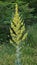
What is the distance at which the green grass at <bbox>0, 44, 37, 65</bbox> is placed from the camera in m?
5.83

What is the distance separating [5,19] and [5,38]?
1.81ft

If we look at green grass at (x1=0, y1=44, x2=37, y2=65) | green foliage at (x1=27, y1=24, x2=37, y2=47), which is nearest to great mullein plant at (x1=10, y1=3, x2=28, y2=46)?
green grass at (x1=0, y1=44, x2=37, y2=65)

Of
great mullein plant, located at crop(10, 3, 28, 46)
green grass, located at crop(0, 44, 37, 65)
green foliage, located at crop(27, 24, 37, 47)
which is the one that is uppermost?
great mullein plant, located at crop(10, 3, 28, 46)

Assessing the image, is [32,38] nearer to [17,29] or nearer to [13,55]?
[13,55]

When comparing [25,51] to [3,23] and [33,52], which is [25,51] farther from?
[3,23]

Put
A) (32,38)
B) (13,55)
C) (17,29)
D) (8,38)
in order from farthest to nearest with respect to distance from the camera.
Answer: (8,38) → (32,38) → (13,55) → (17,29)

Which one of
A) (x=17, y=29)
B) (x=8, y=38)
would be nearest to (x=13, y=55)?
(x=8, y=38)

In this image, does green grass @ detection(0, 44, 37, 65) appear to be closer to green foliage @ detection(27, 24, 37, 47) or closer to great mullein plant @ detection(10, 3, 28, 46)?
green foliage @ detection(27, 24, 37, 47)

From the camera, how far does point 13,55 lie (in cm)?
612

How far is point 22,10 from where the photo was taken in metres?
8.07

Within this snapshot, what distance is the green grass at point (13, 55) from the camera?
5829 mm

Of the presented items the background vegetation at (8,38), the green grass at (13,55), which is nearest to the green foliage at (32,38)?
the background vegetation at (8,38)

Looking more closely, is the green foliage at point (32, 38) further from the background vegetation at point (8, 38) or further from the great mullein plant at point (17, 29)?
the great mullein plant at point (17, 29)

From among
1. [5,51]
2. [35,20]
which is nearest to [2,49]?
[5,51]
